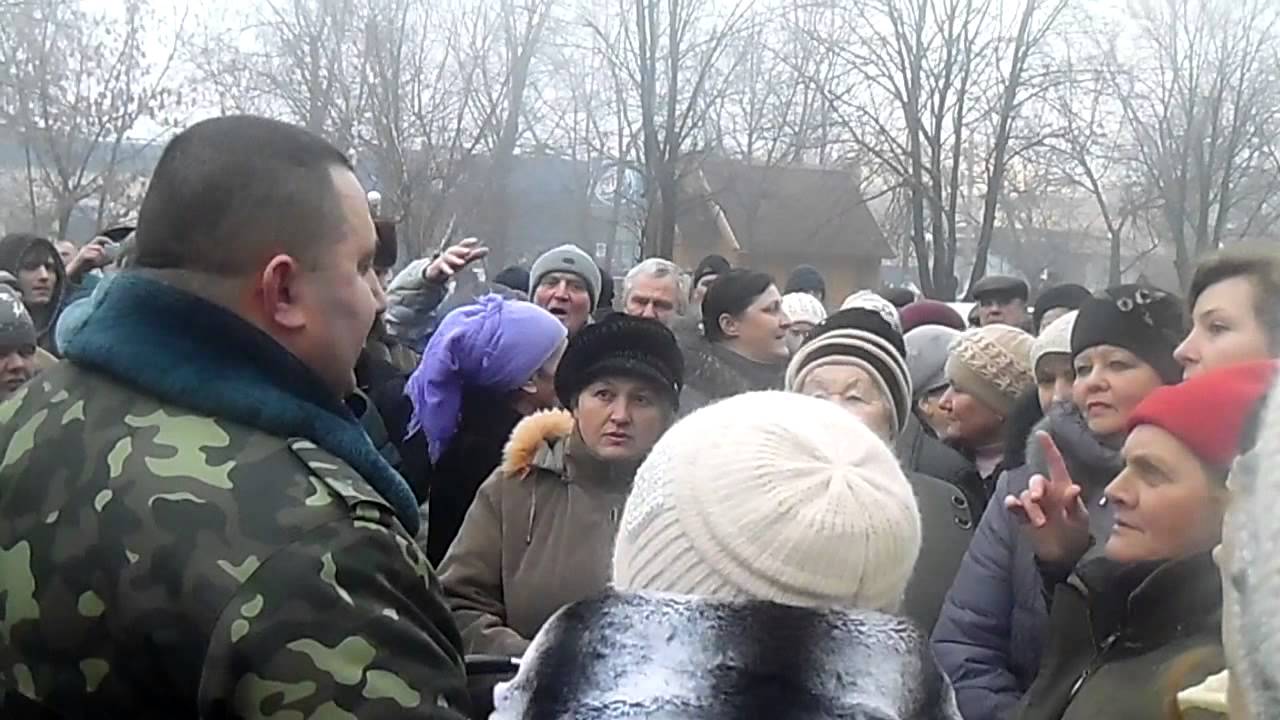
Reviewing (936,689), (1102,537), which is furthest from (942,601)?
(936,689)

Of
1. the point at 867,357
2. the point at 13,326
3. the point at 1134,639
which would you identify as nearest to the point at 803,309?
the point at 867,357

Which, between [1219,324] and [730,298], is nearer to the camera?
[1219,324]

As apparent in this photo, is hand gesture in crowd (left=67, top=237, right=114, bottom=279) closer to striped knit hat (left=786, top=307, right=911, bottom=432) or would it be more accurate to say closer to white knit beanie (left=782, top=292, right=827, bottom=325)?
white knit beanie (left=782, top=292, right=827, bottom=325)

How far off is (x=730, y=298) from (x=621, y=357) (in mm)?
1664

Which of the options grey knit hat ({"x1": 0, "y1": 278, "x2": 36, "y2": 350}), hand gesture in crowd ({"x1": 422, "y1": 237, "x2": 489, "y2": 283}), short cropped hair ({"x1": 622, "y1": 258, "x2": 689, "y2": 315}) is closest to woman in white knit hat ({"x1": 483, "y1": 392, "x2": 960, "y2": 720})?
hand gesture in crowd ({"x1": 422, "y1": 237, "x2": 489, "y2": 283})

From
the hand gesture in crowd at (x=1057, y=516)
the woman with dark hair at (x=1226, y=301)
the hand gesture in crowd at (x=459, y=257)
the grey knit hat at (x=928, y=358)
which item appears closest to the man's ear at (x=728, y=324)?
the grey knit hat at (x=928, y=358)

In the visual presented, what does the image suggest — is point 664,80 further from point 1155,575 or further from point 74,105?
point 1155,575

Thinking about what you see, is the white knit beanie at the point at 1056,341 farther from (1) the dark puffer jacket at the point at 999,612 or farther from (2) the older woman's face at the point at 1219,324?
(2) the older woman's face at the point at 1219,324

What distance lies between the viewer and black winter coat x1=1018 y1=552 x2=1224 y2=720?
2.19 metres

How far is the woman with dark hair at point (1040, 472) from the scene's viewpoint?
134 inches

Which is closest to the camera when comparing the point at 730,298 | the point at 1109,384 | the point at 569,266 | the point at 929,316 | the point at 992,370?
the point at 1109,384

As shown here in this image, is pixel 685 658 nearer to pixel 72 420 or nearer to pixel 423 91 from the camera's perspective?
pixel 72 420

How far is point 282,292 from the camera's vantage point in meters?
2.02

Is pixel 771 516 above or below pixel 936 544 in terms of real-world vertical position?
above
